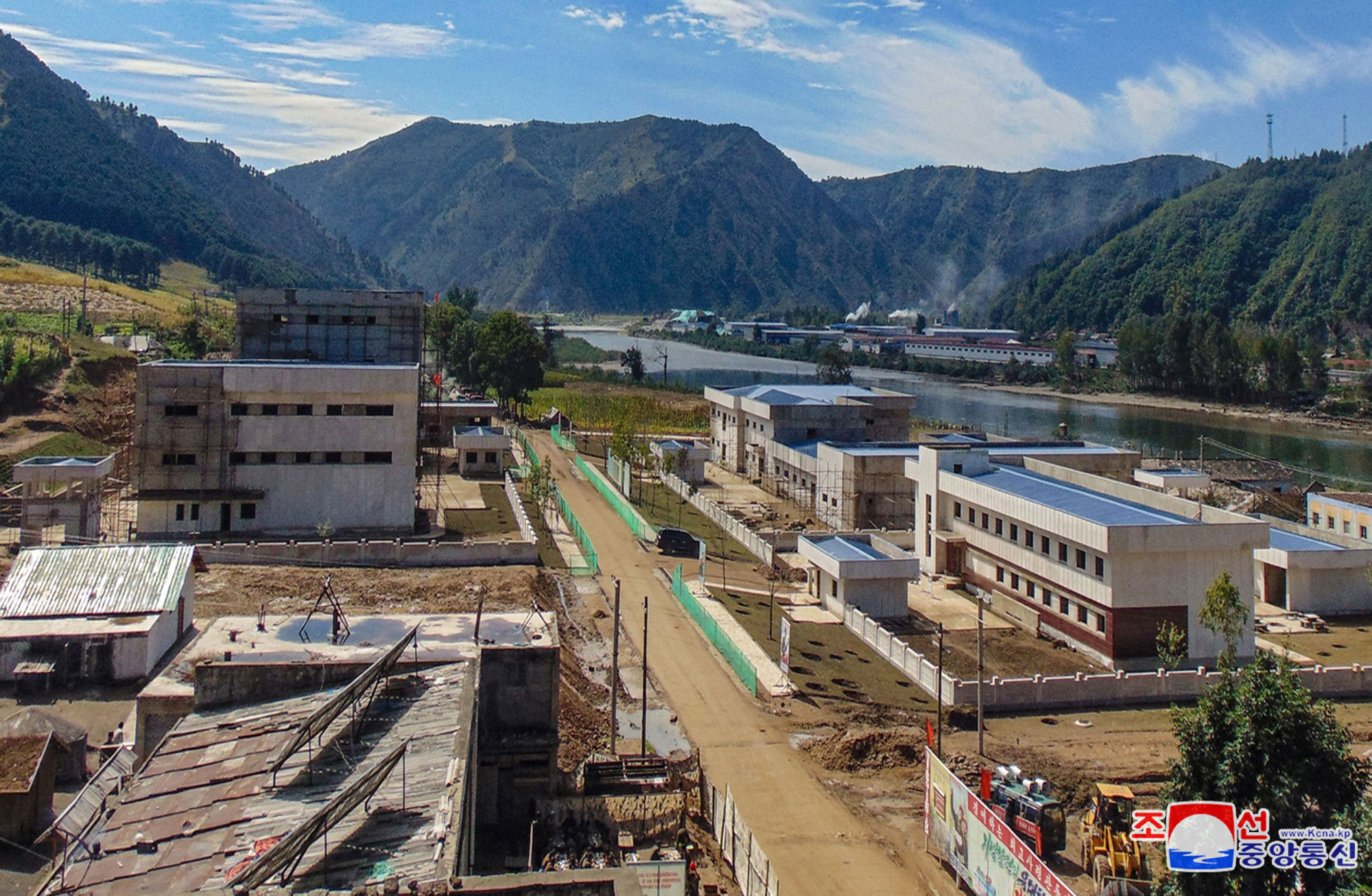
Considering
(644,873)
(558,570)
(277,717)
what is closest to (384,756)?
(277,717)

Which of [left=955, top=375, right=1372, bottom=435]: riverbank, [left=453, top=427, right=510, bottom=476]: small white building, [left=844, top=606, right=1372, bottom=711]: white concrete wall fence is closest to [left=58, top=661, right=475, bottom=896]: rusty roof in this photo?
[left=844, top=606, right=1372, bottom=711]: white concrete wall fence

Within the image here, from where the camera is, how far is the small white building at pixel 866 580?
1321 inches

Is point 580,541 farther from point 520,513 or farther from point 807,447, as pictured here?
point 807,447

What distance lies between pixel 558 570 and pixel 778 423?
23.5 meters

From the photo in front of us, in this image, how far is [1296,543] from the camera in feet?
126

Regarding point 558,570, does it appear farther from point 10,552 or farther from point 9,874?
point 9,874

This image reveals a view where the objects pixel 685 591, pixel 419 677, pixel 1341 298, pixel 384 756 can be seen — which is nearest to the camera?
pixel 384 756

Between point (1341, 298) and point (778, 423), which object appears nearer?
point (778, 423)

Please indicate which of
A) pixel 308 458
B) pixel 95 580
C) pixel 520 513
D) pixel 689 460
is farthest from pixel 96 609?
pixel 689 460

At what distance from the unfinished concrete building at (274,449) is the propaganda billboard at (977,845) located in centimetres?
2816

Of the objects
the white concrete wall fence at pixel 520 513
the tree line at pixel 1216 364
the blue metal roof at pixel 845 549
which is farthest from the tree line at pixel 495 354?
the tree line at pixel 1216 364

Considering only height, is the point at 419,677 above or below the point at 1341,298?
below

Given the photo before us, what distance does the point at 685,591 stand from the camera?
35000mm

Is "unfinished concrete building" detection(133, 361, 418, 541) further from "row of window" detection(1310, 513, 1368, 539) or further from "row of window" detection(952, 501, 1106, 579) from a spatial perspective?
"row of window" detection(1310, 513, 1368, 539)
